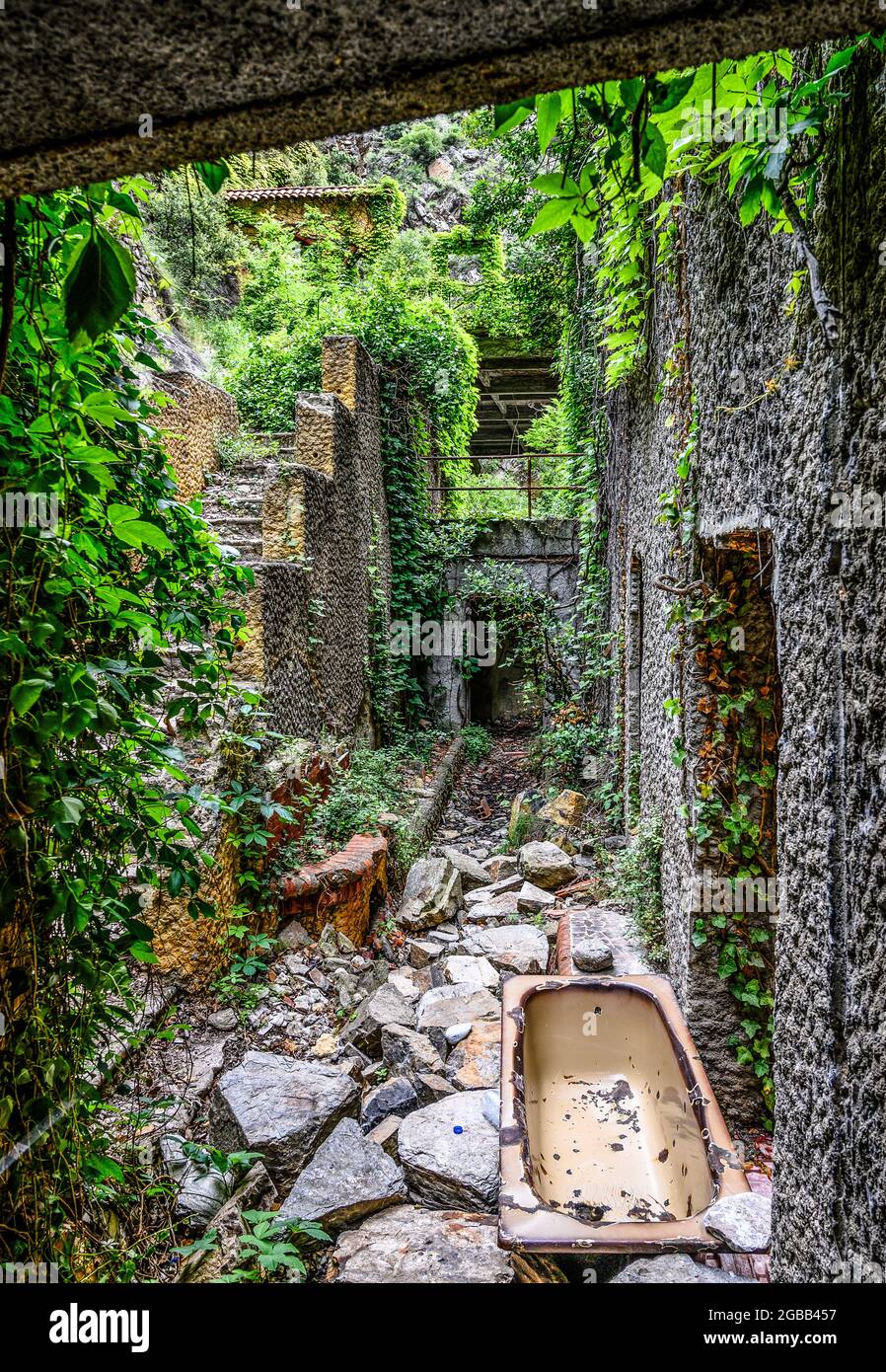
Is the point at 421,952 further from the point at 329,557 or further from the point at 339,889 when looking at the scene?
the point at 329,557

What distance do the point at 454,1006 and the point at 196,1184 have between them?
1.80 m

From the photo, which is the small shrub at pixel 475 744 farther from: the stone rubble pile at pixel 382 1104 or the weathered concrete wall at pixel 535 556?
the stone rubble pile at pixel 382 1104

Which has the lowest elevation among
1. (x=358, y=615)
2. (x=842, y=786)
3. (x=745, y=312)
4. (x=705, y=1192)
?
(x=705, y=1192)

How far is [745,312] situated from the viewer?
2404mm

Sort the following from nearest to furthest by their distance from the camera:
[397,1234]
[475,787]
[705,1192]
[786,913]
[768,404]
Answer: [786,913] < [768,404] < [705,1192] < [397,1234] < [475,787]

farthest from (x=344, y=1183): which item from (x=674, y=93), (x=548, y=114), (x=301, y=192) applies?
(x=301, y=192)

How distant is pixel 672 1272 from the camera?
1.96m

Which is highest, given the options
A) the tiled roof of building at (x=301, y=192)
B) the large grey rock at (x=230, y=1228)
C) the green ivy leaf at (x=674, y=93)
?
the tiled roof of building at (x=301, y=192)

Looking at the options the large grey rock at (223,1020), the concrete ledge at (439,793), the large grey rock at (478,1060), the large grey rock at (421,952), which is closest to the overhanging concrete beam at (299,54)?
the large grey rock at (478,1060)

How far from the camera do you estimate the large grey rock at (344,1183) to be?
2582 mm

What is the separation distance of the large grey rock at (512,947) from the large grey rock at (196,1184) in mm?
2288
